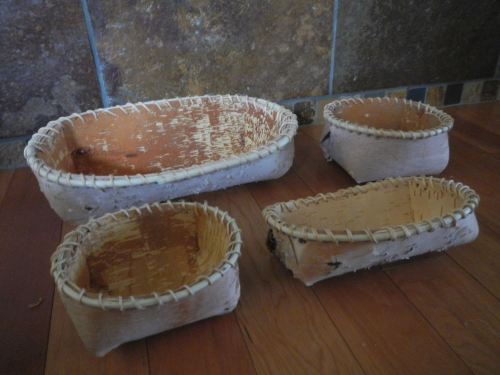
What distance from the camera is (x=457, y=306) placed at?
0.74m

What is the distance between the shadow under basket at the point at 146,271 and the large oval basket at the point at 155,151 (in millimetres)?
110

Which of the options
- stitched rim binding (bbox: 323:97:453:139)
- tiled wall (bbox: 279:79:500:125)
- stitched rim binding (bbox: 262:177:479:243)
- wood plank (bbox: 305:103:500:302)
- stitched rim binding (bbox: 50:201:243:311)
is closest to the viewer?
stitched rim binding (bbox: 50:201:243:311)

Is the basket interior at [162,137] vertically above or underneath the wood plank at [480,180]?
above

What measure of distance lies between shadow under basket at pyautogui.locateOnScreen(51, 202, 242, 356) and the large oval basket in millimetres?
110

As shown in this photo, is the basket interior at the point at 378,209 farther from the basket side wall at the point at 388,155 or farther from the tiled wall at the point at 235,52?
the tiled wall at the point at 235,52

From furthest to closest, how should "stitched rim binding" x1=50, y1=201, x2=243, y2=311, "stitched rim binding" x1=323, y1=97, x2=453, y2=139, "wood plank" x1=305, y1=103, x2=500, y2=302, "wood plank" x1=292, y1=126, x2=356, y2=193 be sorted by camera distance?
"wood plank" x1=292, y1=126, x2=356, y2=193, "stitched rim binding" x1=323, y1=97, x2=453, y2=139, "wood plank" x1=305, y1=103, x2=500, y2=302, "stitched rim binding" x1=50, y1=201, x2=243, y2=311

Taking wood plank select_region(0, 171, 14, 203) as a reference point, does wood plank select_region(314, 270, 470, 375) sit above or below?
above

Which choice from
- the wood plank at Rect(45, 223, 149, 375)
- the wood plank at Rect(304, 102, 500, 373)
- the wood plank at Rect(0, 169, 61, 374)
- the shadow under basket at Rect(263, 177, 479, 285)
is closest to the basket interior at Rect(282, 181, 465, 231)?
the shadow under basket at Rect(263, 177, 479, 285)

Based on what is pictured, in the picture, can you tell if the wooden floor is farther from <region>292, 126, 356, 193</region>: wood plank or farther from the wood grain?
<region>292, 126, 356, 193</region>: wood plank

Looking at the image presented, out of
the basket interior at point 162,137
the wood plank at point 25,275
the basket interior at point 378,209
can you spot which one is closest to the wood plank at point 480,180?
the basket interior at point 378,209

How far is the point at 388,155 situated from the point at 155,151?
23.5 inches

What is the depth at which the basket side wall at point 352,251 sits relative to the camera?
2.35ft

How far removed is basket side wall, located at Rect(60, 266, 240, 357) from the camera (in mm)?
→ 602

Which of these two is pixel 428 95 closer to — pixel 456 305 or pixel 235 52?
pixel 235 52
